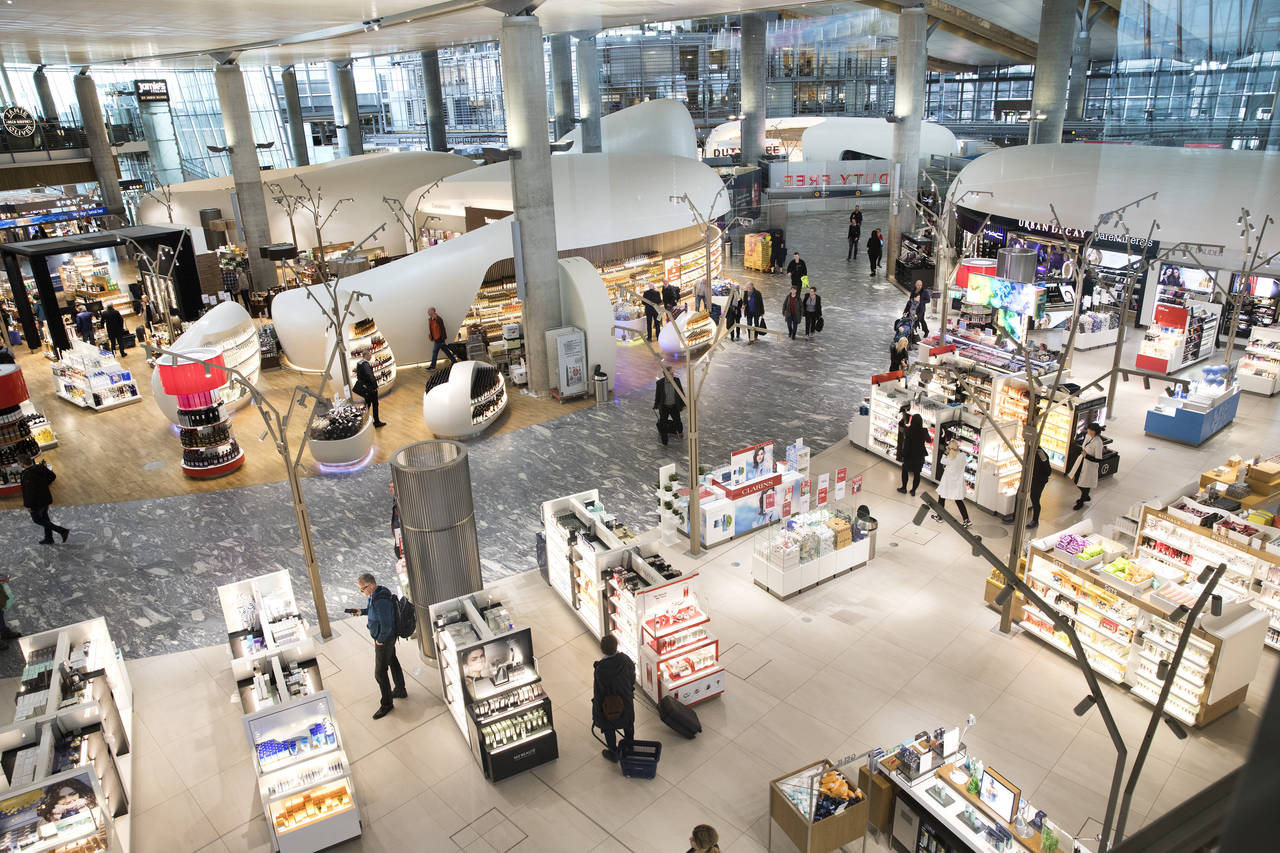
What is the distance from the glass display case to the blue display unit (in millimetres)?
12758

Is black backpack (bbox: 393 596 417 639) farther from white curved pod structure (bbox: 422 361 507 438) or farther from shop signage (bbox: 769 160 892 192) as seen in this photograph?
shop signage (bbox: 769 160 892 192)

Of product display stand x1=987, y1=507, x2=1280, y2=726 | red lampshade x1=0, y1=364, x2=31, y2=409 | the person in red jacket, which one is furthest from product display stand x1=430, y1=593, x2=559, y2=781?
the person in red jacket

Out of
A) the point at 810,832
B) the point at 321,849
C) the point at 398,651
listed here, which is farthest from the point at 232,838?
the point at 810,832

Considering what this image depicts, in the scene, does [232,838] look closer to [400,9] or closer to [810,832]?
[810,832]

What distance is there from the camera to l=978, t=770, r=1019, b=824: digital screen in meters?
6.35

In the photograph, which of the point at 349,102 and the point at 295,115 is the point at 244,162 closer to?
the point at 295,115

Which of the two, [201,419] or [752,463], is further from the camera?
[201,419]

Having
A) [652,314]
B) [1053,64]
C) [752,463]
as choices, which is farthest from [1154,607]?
[1053,64]

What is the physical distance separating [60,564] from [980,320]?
1684cm

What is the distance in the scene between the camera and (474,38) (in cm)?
2931

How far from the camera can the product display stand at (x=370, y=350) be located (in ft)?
52.1

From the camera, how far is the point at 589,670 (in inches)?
358

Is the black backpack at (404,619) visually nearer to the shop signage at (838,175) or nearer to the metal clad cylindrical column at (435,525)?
the metal clad cylindrical column at (435,525)

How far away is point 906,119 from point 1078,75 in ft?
34.2
